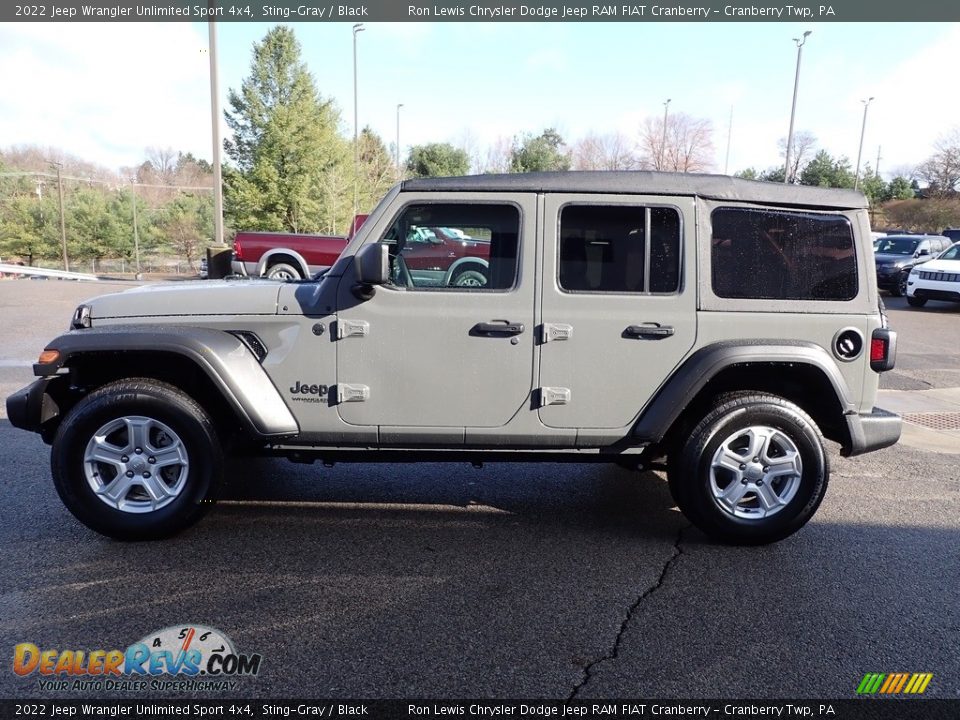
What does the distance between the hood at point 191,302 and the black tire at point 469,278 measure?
98 cm

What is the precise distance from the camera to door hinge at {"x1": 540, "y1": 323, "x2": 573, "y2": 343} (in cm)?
385

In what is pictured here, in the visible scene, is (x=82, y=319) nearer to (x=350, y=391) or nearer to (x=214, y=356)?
(x=214, y=356)

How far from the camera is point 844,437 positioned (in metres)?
4.04

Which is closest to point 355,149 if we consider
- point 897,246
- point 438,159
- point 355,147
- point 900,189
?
point 355,147

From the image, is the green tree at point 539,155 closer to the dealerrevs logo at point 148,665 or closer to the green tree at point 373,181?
the green tree at point 373,181

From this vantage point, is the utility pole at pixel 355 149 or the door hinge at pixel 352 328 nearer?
the door hinge at pixel 352 328

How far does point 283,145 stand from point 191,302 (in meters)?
35.0

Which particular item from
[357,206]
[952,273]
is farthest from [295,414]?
[357,206]

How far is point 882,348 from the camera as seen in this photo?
13.1ft

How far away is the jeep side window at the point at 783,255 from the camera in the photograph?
13.1ft

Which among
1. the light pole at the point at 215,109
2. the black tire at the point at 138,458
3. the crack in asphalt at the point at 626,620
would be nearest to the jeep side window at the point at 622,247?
the crack in asphalt at the point at 626,620

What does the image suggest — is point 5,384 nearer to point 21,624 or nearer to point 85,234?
point 21,624

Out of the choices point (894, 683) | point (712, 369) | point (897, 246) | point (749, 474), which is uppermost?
point (897, 246)

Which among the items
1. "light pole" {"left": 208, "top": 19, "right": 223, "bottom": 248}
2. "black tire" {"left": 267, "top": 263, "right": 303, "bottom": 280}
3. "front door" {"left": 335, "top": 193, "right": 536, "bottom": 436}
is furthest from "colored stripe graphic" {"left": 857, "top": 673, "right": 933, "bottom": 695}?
"light pole" {"left": 208, "top": 19, "right": 223, "bottom": 248}
